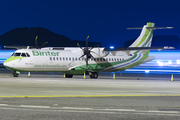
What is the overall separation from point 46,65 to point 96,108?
23331 mm

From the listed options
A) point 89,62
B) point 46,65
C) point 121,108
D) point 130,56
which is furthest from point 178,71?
point 121,108

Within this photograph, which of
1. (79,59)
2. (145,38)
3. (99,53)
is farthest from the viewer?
(145,38)

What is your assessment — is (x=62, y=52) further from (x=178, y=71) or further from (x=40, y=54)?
(x=178, y=71)

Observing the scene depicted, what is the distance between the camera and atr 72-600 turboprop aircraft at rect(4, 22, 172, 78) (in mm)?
32531

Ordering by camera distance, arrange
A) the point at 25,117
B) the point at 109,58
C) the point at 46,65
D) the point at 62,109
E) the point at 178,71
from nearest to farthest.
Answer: the point at 25,117, the point at 62,109, the point at 46,65, the point at 109,58, the point at 178,71

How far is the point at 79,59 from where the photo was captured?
36.2 metres

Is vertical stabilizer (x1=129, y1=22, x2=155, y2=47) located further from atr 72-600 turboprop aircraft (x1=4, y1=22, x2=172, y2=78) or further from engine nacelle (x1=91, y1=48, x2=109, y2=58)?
engine nacelle (x1=91, y1=48, x2=109, y2=58)

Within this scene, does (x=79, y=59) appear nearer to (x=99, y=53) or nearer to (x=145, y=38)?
(x=99, y=53)

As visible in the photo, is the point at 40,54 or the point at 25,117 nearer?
the point at 25,117

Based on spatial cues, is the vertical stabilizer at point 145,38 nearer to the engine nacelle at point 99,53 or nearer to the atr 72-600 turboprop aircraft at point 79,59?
the atr 72-600 turboprop aircraft at point 79,59

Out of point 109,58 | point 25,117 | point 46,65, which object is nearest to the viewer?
point 25,117

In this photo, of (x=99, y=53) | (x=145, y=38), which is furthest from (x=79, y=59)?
(x=145, y=38)

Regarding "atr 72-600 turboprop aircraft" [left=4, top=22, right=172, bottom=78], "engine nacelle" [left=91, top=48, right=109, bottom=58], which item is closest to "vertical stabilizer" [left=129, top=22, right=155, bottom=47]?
"atr 72-600 turboprop aircraft" [left=4, top=22, right=172, bottom=78]

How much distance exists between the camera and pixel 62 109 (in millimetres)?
10391
